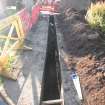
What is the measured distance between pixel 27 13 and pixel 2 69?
194 inches

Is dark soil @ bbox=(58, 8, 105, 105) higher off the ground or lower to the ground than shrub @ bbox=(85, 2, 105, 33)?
lower

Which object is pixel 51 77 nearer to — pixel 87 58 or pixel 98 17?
pixel 87 58

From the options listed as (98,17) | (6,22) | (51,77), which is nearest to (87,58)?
(51,77)

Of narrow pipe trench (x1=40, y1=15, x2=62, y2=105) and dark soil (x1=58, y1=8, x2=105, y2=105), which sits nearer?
dark soil (x1=58, y1=8, x2=105, y2=105)

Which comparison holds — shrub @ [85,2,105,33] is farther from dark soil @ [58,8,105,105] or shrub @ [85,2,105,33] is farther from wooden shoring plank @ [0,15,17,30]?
wooden shoring plank @ [0,15,17,30]

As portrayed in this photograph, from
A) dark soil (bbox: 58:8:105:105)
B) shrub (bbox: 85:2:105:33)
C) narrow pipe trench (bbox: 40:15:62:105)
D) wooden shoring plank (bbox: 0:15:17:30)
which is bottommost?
narrow pipe trench (bbox: 40:15:62:105)

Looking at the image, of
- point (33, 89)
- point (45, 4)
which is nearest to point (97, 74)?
point (33, 89)

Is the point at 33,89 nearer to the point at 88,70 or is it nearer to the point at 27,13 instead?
the point at 88,70

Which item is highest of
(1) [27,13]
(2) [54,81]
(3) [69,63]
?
(1) [27,13]

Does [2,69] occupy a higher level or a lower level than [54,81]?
higher

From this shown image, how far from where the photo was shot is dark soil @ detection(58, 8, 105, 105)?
5727 millimetres

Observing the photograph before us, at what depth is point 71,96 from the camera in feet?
19.7

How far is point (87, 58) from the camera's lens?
7.60 meters

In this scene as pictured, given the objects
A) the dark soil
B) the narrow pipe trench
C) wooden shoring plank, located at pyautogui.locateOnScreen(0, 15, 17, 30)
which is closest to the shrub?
the dark soil
